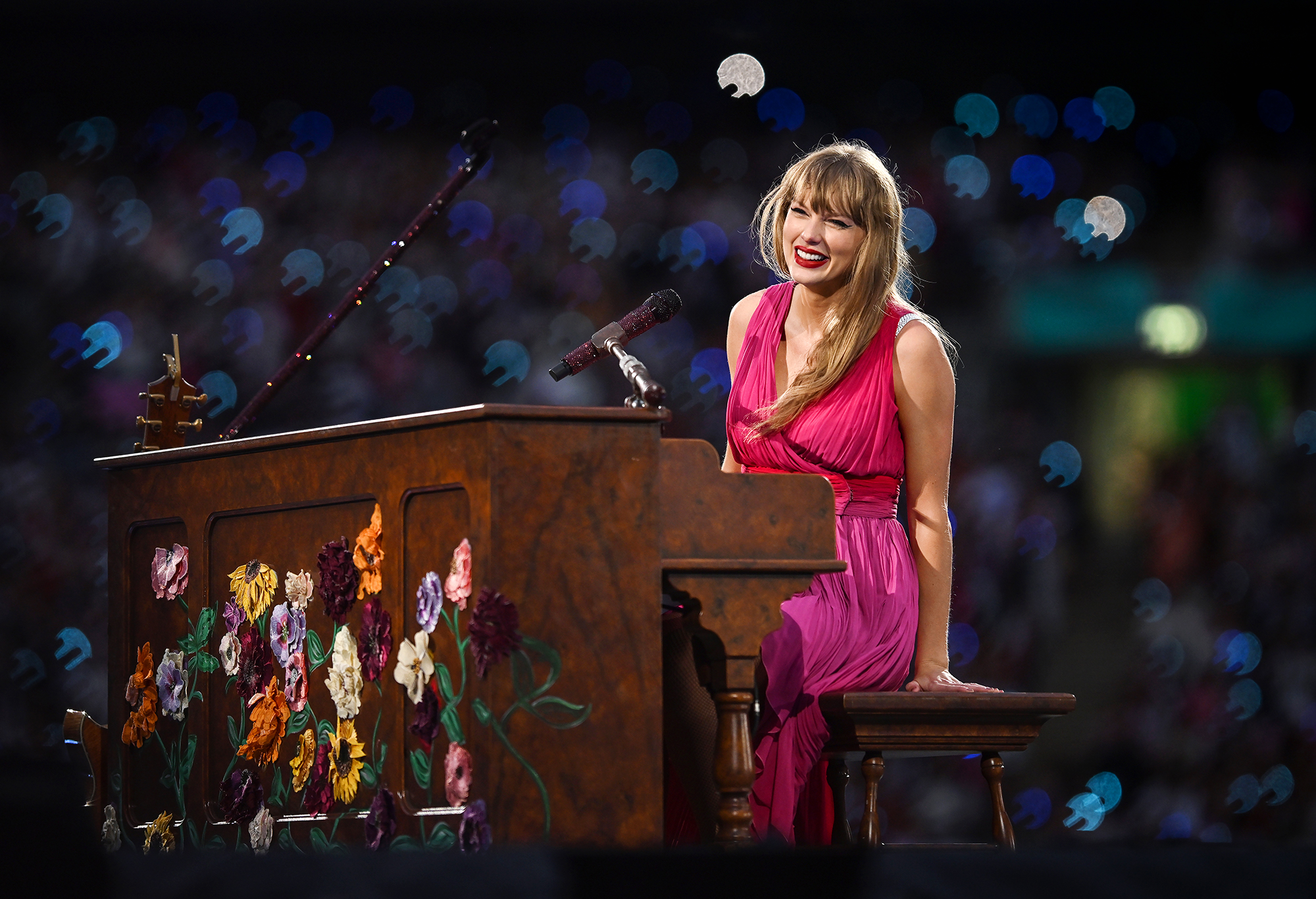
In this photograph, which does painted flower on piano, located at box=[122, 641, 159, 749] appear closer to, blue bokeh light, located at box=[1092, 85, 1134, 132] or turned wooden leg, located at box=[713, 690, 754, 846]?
turned wooden leg, located at box=[713, 690, 754, 846]

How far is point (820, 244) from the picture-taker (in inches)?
96.7

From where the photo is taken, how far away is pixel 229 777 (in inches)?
87.0

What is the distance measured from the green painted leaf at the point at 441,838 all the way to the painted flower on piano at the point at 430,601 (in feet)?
0.80

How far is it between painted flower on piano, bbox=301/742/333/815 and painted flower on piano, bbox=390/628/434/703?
0.64 feet

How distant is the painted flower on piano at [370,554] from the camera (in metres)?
1.99

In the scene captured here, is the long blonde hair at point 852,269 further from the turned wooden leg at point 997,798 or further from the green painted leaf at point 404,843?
the green painted leaf at point 404,843

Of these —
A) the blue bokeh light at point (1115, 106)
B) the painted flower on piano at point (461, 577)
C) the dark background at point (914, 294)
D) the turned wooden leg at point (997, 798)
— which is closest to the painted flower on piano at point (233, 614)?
the painted flower on piano at point (461, 577)

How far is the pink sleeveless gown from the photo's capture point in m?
2.24

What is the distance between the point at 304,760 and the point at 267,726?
121 mm

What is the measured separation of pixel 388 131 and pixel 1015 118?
1.92 metres

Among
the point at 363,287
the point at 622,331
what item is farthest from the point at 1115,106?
the point at 622,331

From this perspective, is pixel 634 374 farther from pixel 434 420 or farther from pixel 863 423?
pixel 863 423

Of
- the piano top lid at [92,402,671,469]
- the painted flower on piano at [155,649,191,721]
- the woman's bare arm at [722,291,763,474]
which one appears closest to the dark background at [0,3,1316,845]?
the woman's bare arm at [722,291,763,474]

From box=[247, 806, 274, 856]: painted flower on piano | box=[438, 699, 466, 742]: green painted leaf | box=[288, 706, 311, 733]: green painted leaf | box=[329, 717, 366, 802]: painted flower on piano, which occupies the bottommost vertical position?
box=[247, 806, 274, 856]: painted flower on piano
